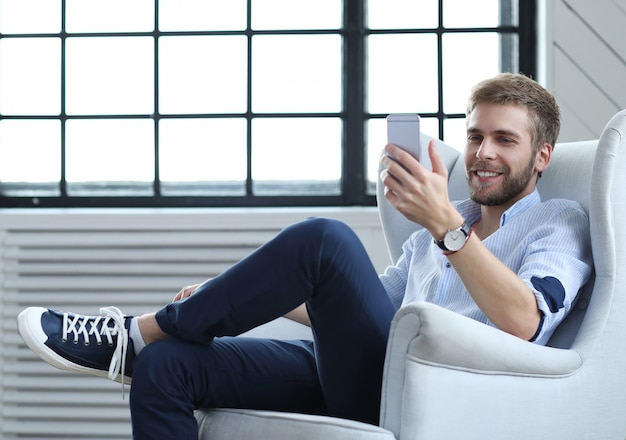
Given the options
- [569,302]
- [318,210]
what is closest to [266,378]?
[569,302]

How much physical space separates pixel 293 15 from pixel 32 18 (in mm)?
934

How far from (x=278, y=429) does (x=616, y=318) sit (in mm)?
639

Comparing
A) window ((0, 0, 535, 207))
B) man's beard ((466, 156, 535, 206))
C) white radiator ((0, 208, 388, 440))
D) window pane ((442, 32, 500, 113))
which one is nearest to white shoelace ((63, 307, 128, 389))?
man's beard ((466, 156, 535, 206))

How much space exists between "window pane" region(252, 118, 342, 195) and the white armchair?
151cm

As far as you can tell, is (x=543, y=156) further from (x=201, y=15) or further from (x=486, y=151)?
(x=201, y=15)

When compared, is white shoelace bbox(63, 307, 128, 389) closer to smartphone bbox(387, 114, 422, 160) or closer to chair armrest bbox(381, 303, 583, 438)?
chair armrest bbox(381, 303, 583, 438)

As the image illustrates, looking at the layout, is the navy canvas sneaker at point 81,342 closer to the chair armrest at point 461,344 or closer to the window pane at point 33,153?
the chair armrest at point 461,344

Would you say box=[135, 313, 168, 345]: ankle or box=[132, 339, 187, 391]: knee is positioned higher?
box=[135, 313, 168, 345]: ankle

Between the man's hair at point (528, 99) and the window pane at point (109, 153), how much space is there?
1614 mm

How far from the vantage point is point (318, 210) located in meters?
2.84

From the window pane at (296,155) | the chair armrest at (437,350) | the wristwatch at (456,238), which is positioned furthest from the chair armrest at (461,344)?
the window pane at (296,155)

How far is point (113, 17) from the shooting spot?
9.96 feet

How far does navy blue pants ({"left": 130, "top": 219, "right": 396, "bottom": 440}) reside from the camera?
1.46 m

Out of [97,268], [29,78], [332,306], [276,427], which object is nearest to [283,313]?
[332,306]
